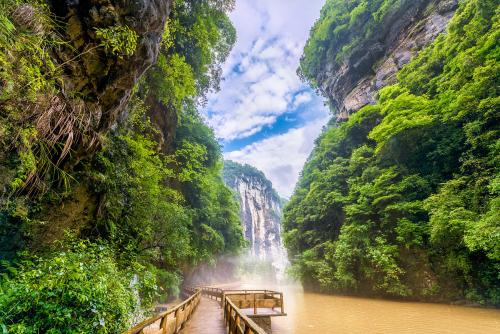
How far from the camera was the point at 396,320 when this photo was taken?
10812mm

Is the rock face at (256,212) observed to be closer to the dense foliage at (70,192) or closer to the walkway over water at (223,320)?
the dense foliage at (70,192)

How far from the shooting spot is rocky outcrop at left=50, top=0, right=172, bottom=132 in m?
5.47

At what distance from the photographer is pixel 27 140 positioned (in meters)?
3.98

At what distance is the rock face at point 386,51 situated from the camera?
22.5 m

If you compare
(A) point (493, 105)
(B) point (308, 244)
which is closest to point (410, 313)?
(A) point (493, 105)

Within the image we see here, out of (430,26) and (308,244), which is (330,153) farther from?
(430,26)

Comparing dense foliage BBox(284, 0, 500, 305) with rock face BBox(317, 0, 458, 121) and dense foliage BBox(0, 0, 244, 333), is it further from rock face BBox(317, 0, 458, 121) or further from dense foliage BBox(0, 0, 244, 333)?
dense foliage BBox(0, 0, 244, 333)

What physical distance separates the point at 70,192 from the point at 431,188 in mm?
18589

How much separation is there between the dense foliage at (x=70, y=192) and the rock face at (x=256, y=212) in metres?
74.8

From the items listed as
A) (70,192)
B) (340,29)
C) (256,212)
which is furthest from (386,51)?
(256,212)

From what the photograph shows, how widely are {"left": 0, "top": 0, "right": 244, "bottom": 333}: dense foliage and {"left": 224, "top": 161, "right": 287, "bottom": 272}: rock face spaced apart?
74.8 m

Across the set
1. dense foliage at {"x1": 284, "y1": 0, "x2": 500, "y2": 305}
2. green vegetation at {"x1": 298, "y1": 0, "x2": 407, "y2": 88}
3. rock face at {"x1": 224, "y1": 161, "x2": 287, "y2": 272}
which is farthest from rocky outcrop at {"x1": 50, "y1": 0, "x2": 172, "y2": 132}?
rock face at {"x1": 224, "y1": 161, "x2": 287, "y2": 272}

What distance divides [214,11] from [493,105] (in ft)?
49.7

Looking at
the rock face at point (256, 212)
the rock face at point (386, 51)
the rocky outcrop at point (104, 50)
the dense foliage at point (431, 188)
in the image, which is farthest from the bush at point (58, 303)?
the rock face at point (256, 212)
